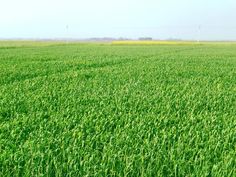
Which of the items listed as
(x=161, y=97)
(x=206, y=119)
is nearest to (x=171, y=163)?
(x=206, y=119)

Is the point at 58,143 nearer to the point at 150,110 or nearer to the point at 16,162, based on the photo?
the point at 16,162

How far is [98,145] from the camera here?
5457 mm

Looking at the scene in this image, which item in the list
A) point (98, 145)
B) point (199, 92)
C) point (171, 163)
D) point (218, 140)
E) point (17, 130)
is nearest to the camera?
point (171, 163)

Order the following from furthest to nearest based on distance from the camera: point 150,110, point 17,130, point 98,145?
point 150,110, point 17,130, point 98,145

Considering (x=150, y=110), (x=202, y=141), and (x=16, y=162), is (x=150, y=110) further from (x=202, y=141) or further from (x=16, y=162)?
(x=16, y=162)

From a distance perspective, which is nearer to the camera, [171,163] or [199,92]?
[171,163]

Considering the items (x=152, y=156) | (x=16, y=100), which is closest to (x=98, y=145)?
(x=152, y=156)

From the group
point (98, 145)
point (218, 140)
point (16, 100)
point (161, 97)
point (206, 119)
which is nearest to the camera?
point (98, 145)

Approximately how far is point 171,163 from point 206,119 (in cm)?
279

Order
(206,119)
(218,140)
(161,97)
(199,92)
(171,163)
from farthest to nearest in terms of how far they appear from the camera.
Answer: (199,92), (161,97), (206,119), (218,140), (171,163)

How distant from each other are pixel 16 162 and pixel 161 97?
5.92 m

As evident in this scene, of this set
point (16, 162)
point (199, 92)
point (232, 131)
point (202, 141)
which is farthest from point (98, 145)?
point (199, 92)

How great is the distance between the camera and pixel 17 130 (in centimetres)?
631

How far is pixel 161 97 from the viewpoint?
32.9 ft
